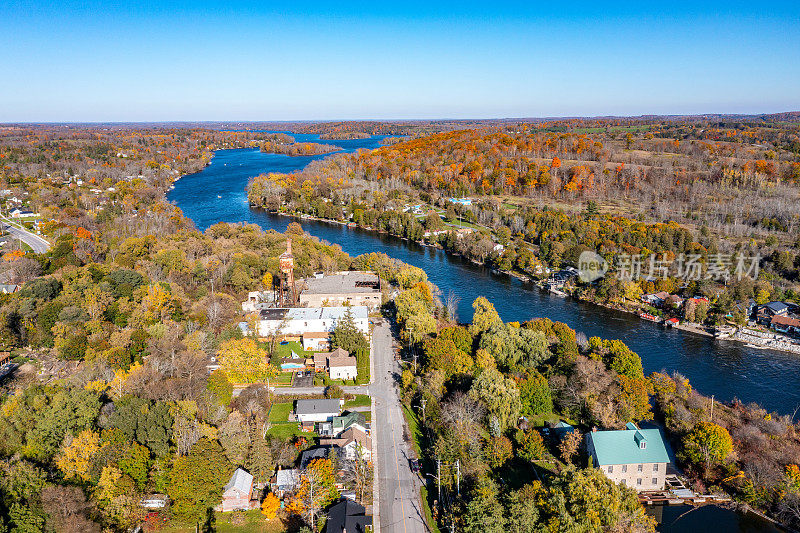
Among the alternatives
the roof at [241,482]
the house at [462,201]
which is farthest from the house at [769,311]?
the house at [462,201]

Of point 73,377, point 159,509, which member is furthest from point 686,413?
point 73,377

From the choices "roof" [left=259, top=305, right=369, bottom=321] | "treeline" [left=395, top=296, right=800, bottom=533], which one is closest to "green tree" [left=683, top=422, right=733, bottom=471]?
"treeline" [left=395, top=296, right=800, bottom=533]

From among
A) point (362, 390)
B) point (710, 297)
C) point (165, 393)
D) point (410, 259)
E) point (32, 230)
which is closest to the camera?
point (165, 393)

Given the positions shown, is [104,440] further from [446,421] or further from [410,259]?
[410,259]

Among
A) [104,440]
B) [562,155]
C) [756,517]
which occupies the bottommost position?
[756,517]

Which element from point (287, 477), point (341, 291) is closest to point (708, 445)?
point (287, 477)

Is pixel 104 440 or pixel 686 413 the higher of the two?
pixel 104 440
